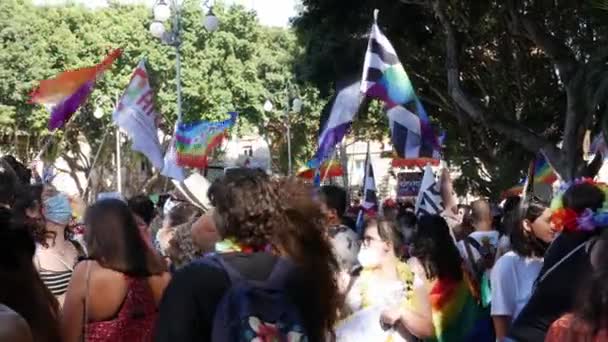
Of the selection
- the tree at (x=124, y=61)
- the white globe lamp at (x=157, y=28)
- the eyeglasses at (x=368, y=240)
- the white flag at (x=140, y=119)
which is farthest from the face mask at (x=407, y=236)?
the tree at (x=124, y=61)

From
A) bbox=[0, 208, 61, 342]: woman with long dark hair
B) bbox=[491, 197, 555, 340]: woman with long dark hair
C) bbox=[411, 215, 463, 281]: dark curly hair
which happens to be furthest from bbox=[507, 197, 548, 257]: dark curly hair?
bbox=[0, 208, 61, 342]: woman with long dark hair

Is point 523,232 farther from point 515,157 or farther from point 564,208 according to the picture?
point 515,157

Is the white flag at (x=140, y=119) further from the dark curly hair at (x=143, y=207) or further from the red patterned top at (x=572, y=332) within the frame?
the red patterned top at (x=572, y=332)

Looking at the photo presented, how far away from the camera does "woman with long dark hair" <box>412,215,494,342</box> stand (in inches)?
222

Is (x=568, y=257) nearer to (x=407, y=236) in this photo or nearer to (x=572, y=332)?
(x=572, y=332)

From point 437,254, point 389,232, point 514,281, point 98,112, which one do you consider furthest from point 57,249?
point 98,112

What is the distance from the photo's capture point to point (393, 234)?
5.36 m

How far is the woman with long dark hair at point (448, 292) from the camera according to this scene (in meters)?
5.64

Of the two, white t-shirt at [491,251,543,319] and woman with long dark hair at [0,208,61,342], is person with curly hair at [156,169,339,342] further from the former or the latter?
white t-shirt at [491,251,543,319]

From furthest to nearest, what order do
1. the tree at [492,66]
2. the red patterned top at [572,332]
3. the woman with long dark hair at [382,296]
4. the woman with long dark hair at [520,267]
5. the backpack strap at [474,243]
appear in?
the tree at [492,66] → the backpack strap at [474,243] → the woman with long dark hair at [520,267] → the woman with long dark hair at [382,296] → the red patterned top at [572,332]

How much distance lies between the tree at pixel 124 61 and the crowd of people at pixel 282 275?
103 feet

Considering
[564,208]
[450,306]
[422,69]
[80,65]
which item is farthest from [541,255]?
[80,65]

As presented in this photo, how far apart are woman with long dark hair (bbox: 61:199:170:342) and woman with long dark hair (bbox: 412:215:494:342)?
1.97 metres

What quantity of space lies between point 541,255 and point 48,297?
2855 mm
